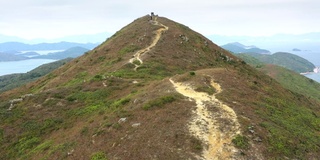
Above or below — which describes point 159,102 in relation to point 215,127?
above

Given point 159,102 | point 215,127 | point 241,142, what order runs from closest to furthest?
1. point 241,142
2. point 215,127
3. point 159,102

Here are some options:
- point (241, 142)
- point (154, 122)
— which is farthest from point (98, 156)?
point (241, 142)

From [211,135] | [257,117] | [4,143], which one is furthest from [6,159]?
[257,117]

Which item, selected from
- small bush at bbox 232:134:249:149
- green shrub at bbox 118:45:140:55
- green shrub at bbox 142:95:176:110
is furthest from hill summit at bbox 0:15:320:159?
green shrub at bbox 118:45:140:55

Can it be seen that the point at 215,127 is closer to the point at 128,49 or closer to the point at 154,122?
the point at 154,122

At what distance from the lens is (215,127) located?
2327 cm

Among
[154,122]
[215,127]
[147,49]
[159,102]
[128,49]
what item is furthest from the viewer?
[128,49]

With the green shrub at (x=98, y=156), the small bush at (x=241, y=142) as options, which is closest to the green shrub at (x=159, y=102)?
the green shrub at (x=98, y=156)

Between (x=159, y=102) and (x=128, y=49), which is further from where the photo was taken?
(x=128, y=49)

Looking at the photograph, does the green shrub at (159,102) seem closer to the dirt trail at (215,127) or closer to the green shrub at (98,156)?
the dirt trail at (215,127)

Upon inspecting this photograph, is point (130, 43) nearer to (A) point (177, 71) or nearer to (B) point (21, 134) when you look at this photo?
(A) point (177, 71)

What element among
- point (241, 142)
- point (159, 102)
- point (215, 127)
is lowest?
point (241, 142)

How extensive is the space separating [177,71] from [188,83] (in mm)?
16815

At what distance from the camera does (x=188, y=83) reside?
35406mm
